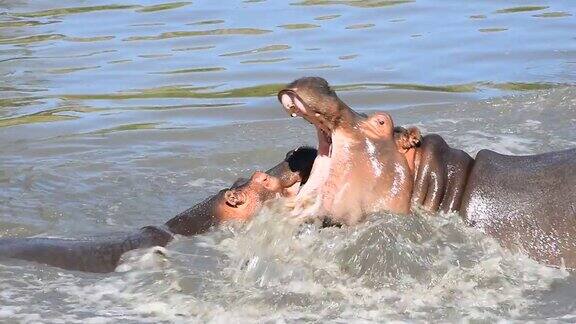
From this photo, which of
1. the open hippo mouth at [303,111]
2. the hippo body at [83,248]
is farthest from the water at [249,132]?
the open hippo mouth at [303,111]

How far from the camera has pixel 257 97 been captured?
36.3 feet

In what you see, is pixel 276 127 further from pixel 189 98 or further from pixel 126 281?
pixel 126 281

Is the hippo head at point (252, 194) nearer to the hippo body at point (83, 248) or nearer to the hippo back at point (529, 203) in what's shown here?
the hippo body at point (83, 248)

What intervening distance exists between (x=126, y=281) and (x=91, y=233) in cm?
108

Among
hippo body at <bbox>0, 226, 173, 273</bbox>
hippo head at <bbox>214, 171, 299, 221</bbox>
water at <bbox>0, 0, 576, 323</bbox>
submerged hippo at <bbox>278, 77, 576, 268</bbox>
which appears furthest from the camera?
hippo head at <bbox>214, 171, 299, 221</bbox>

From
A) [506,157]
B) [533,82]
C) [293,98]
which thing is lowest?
[533,82]

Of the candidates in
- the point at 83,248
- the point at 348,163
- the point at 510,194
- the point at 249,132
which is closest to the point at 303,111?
the point at 348,163

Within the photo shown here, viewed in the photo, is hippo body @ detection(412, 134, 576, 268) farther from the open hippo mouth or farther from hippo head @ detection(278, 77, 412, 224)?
the open hippo mouth

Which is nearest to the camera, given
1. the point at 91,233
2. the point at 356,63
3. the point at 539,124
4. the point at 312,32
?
the point at 91,233

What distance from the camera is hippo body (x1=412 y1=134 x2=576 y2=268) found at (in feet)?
20.1

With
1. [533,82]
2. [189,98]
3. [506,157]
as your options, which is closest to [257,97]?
[189,98]

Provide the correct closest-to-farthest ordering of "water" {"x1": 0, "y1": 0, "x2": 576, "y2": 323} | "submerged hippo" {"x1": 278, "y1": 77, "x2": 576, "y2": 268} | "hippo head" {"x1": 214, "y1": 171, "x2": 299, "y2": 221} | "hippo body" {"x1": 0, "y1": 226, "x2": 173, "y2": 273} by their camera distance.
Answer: "water" {"x1": 0, "y1": 0, "x2": 576, "y2": 323} < "submerged hippo" {"x1": 278, "y1": 77, "x2": 576, "y2": 268} < "hippo body" {"x1": 0, "y1": 226, "x2": 173, "y2": 273} < "hippo head" {"x1": 214, "y1": 171, "x2": 299, "y2": 221}

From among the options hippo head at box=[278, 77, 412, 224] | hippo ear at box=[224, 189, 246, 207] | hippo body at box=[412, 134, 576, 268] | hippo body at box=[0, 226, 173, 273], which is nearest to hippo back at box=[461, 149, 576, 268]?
hippo body at box=[412, 134, 576, 268]

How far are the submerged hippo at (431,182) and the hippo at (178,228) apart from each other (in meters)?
0.27
